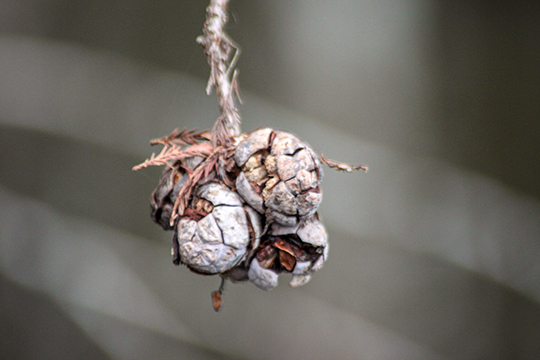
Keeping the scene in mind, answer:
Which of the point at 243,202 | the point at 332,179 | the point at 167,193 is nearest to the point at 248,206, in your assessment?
the point at 243,202

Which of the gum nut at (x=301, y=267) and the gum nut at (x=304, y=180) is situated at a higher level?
the gum nut at (x=304, y=180)

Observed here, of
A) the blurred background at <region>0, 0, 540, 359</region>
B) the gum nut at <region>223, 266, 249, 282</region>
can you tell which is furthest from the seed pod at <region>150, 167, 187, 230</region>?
the blurred background at <region>0, 0, 540, 359</region>

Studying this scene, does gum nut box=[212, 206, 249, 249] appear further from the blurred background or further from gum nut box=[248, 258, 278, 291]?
the blurred background

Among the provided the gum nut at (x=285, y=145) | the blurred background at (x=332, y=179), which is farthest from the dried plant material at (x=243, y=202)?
the blurred background at (x=332, y=179)

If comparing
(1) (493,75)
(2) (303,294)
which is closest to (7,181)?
(2) (303,294)

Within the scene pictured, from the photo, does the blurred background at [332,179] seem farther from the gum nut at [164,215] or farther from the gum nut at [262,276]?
the gum nut at [262,276]

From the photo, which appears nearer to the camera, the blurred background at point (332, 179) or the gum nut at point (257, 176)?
the gum nut at point (257, 176)

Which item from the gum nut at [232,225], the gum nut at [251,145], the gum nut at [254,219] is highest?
the gum nut at [251,145]
